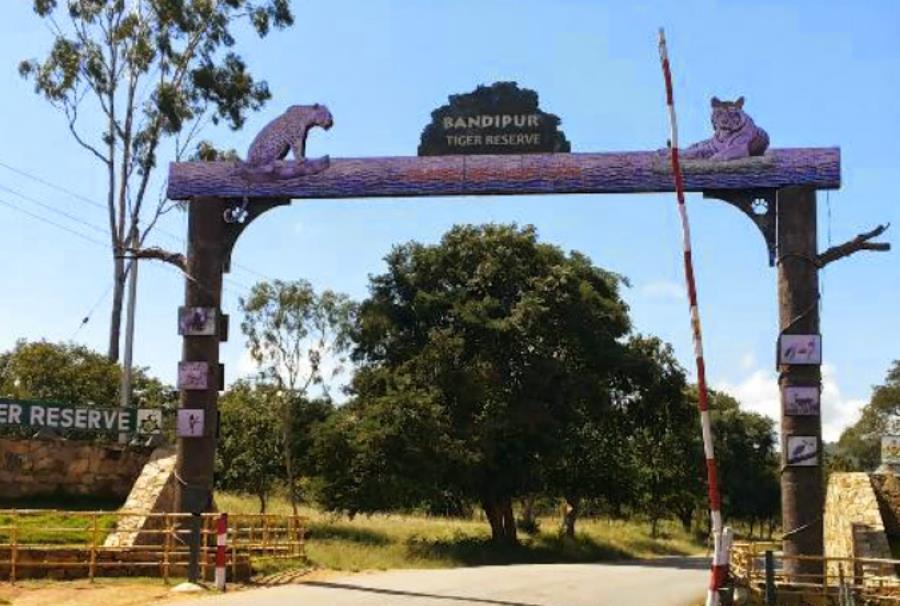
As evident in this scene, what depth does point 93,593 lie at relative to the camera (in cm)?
1647

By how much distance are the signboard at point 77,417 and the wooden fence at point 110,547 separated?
158 inches

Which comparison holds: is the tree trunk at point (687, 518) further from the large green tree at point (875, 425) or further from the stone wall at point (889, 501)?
the stone wall at point (889, 501)

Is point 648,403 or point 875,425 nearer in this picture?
point 648,403

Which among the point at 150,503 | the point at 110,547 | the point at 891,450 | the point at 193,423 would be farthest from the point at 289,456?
the point at 891,450

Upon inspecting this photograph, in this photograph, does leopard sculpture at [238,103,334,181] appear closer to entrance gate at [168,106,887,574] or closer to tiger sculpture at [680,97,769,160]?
entrance gate at [168,106,887,574]

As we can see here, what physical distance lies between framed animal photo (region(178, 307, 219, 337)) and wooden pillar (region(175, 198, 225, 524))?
0.11 meters

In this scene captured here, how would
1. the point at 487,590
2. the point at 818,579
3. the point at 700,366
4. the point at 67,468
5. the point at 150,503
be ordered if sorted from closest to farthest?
the point at 700,366 < the point at 818,579 < the point at 487,590 < the point at 150,503 < the point at 67,468

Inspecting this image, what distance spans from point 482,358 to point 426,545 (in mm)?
5959

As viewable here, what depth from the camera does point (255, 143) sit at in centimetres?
2216

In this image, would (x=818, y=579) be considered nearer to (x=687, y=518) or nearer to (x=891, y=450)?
(x=891, y=450)

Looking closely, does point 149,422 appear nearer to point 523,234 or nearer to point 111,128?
point 523,234

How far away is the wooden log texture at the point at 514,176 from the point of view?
1977cm

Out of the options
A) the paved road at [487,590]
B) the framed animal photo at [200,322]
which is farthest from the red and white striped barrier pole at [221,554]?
the framed animal photo at [200,322]

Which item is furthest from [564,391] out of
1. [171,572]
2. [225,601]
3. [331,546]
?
[225,601]
